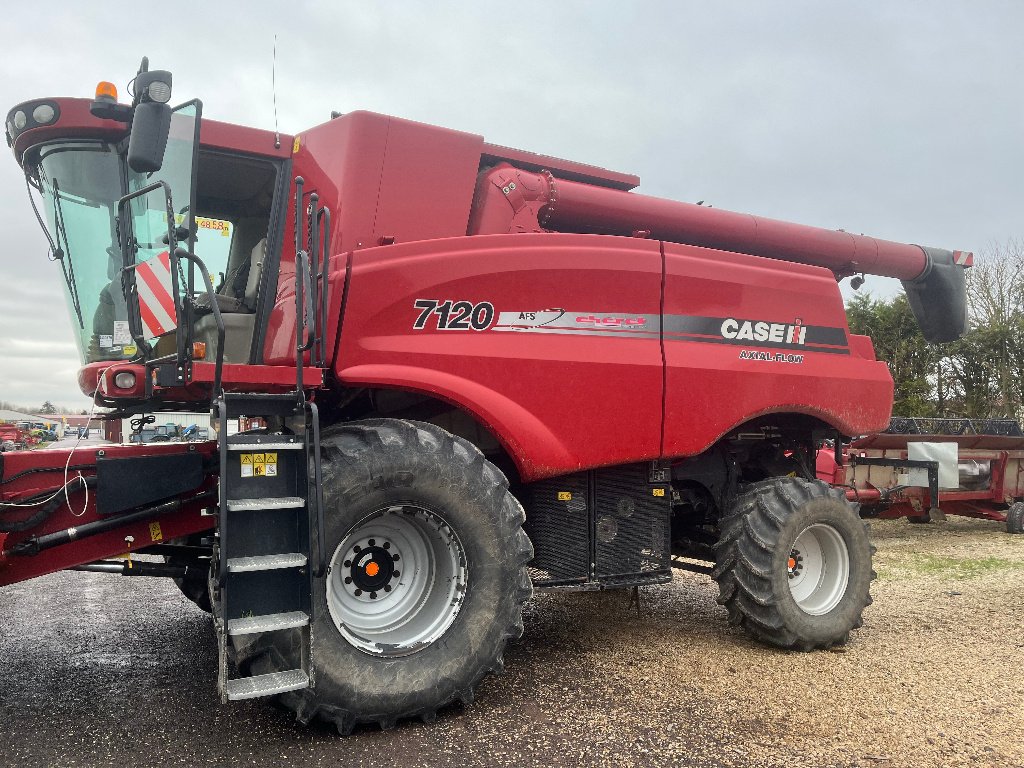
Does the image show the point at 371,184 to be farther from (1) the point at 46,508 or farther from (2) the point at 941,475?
A: (2) the point at 941,475

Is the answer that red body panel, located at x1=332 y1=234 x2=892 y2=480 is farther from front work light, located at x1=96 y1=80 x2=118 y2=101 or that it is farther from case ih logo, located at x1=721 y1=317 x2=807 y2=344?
front work light, located at x1=96 y1=80 x2=118 y2=101

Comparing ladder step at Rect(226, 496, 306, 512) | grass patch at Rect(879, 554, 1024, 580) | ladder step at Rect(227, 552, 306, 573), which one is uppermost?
ladder step at Rect(226, 496, 306, 512)

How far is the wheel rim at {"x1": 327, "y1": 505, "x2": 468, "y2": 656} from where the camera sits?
3740 mm

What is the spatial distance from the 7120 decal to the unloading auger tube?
729mm

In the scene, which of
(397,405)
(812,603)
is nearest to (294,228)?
(397,405)

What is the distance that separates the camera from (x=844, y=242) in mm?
6449

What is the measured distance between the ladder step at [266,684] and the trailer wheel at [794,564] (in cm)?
281

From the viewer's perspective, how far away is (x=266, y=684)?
3.19 meters

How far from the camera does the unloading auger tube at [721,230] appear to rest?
15.9ft

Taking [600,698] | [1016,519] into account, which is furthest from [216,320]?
[1016,519]

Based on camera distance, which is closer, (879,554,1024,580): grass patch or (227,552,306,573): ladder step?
(227,552,306,573): ladder step

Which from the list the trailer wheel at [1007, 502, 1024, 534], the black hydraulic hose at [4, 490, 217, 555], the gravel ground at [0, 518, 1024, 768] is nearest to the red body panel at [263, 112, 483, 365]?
the black hydraulic hose at [4, 490, 217, 555]

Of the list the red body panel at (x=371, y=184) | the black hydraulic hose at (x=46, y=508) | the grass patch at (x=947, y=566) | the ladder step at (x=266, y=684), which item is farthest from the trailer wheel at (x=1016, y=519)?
the black hydraulic hose at (x=46, y=508)

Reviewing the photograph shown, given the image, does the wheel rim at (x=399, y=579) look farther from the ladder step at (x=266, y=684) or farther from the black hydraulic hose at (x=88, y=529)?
the black hydraulic hose at (x=88, y=529)
